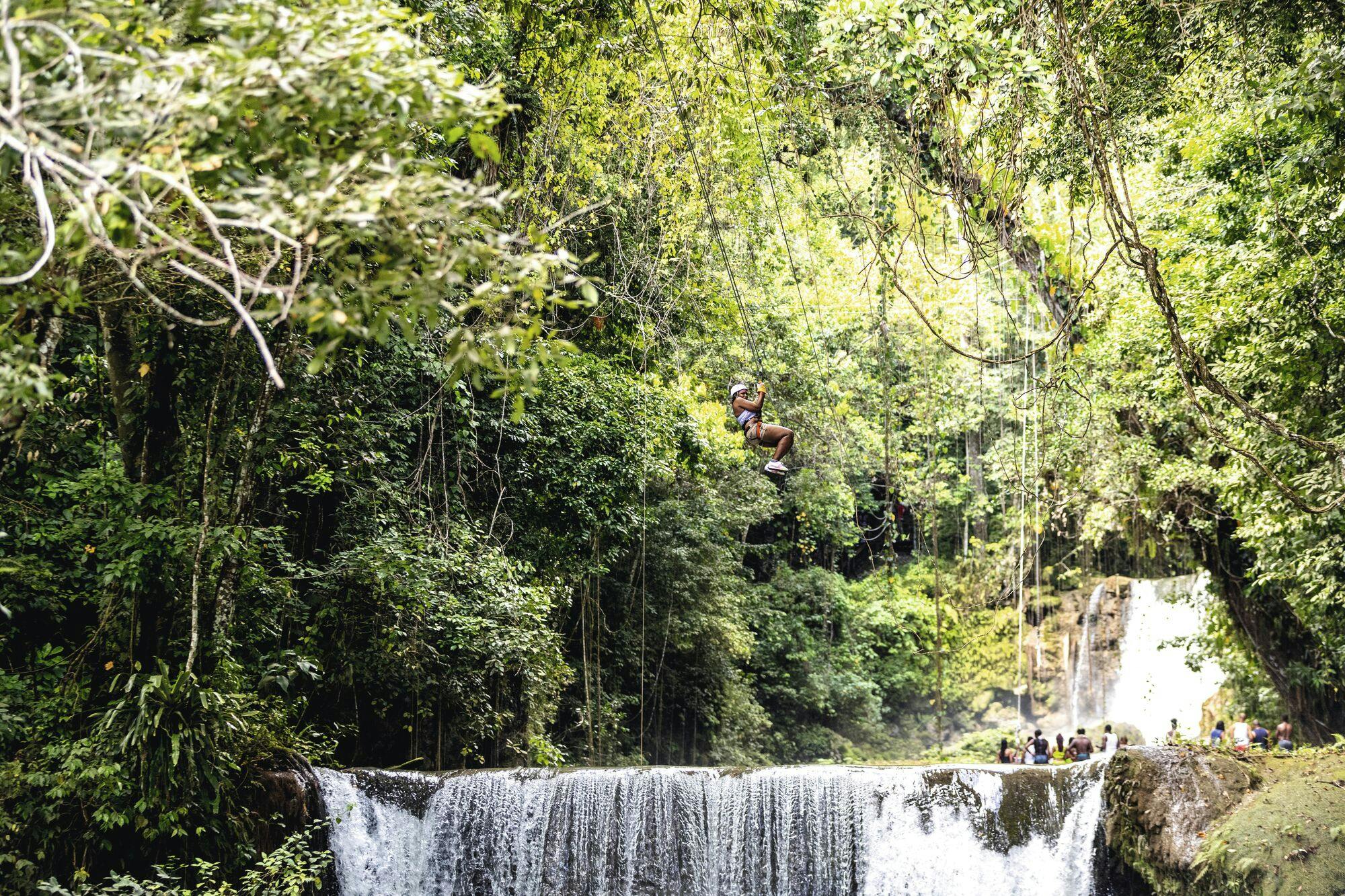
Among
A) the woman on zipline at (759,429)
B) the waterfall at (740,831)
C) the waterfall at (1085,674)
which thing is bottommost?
the waterfall at (740,831)

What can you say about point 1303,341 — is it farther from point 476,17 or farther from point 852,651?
point 852,651

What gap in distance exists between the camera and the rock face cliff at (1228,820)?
7250mm

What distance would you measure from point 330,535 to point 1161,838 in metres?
Result: 7.45

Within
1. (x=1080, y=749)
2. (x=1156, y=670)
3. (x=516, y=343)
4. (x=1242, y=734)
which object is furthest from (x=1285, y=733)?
(x=516, y=343)

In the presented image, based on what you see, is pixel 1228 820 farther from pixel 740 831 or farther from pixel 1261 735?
pixel 1261 735

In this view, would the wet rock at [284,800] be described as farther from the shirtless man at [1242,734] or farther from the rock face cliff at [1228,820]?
the shirtless man at [1242,734]

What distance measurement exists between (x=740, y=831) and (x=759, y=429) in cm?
342

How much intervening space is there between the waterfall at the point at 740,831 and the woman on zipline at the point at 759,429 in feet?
9.09

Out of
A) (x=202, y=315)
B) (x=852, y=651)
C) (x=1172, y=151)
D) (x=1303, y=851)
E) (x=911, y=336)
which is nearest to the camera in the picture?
(x=202, y=315)

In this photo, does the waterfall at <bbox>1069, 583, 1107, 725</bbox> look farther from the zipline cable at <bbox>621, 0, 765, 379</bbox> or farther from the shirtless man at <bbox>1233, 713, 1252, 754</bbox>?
the zipline cable at <bbox>621, 0, 765, 379</bbox>

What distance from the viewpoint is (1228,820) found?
7.83 meters

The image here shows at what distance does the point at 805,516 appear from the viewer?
61.9 ft

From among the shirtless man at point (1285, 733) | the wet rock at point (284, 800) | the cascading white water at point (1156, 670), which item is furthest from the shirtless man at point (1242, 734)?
the wet rock at point (284, 800)

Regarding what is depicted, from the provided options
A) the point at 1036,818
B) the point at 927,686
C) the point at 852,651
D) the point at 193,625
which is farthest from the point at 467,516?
the point at 927,686
